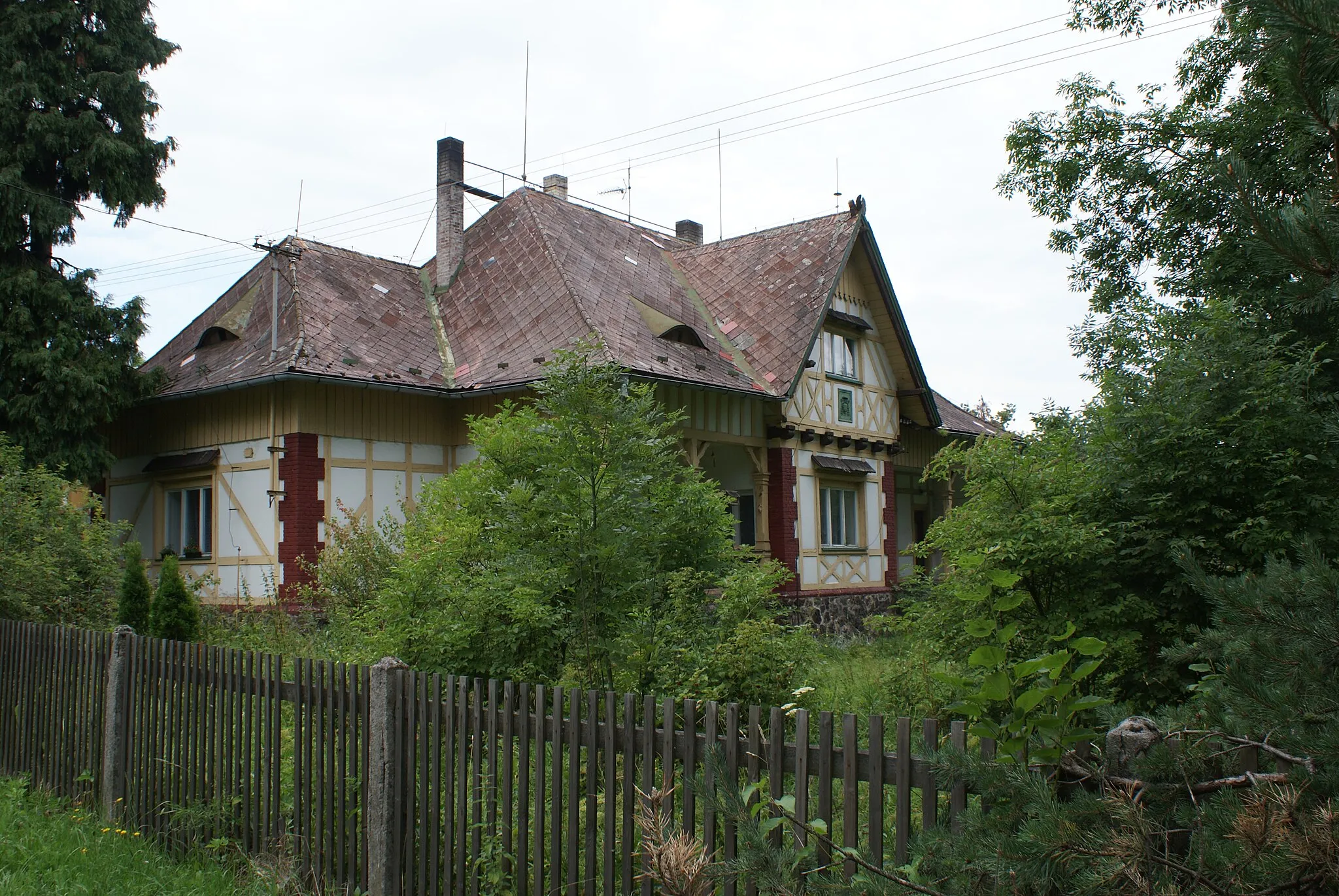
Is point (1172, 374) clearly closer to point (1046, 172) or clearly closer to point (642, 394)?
point (642, 394)

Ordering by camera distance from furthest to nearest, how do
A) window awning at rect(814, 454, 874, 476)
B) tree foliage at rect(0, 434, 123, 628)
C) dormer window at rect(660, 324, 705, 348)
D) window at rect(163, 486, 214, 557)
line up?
window awning at rect(814, 454, 874, 476)
dormer window at rect(660, 324, 705, 348)
window at rect(163, 486, 214, 557)
tree foliage at rect(0, 434, 123, 628)

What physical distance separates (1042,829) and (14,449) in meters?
13.6

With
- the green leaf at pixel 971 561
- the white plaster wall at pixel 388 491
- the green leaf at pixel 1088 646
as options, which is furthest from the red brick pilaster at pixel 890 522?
the green leaf at pixel 1088 646

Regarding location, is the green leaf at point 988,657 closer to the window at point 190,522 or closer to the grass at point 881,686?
the grass at point 881,686

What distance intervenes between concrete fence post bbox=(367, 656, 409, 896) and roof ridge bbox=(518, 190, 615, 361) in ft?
32.9

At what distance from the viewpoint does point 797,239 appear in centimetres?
2108

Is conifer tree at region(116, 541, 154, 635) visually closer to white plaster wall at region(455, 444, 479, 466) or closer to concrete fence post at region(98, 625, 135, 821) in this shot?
concrete fence post at region(98, 625, 135, 821)

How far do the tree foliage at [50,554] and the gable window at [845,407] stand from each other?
12.5m

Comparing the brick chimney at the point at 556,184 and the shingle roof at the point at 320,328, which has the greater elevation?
the brick chimney at the point at 556,184

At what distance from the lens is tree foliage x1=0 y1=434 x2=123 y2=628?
10.4 metres

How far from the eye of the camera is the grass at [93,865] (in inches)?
225

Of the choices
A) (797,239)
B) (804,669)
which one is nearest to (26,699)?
(804,669)

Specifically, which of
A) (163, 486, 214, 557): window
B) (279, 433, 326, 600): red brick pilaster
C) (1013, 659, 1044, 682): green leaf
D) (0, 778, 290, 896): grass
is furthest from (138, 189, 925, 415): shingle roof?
(1013, 659, 1044, 682): green leaf

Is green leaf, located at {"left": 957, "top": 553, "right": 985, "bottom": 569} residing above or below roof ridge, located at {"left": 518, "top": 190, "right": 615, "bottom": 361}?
below
